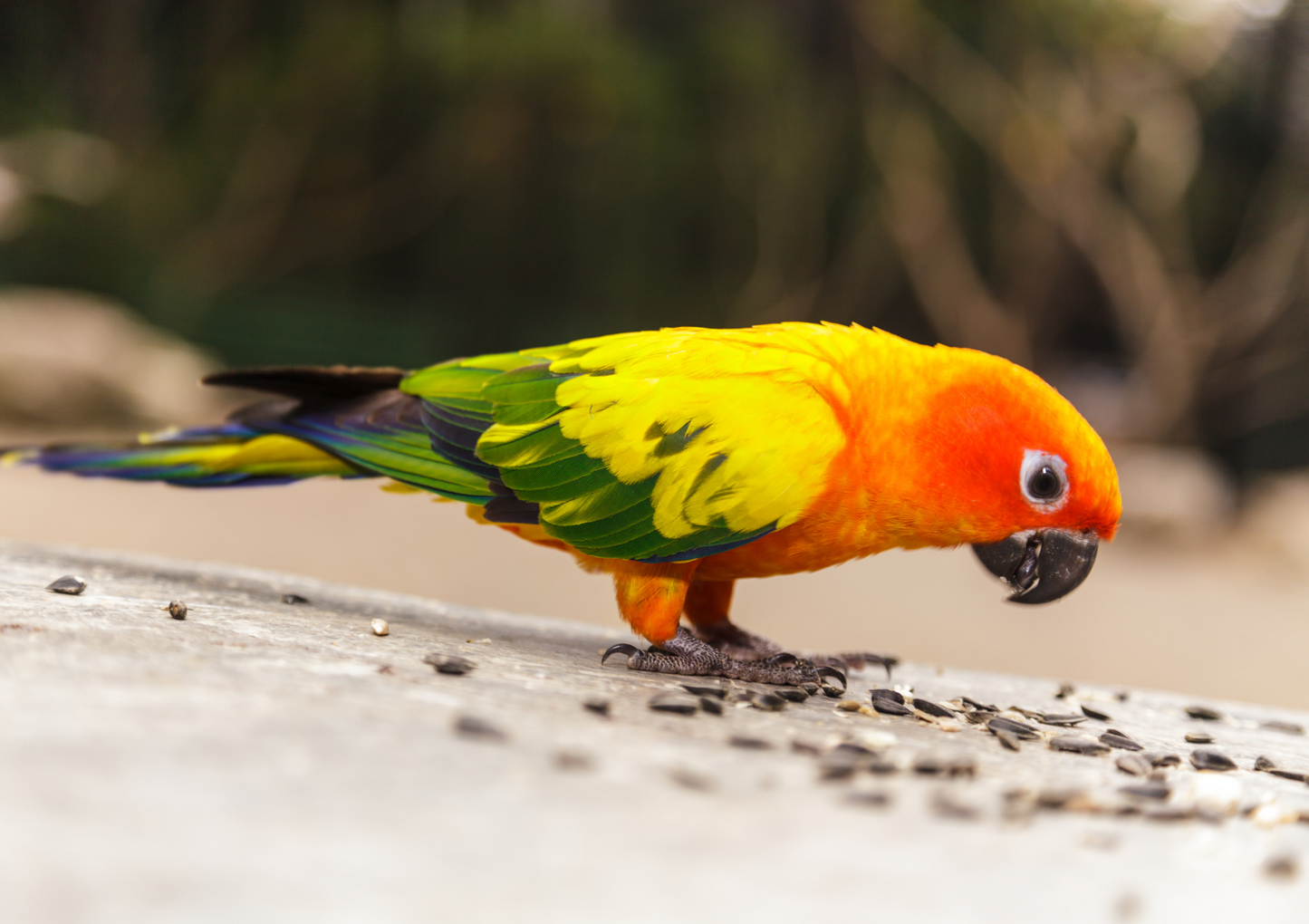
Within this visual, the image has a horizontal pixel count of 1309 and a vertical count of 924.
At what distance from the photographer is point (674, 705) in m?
1.63

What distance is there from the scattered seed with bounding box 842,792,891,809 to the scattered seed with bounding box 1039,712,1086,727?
102 cm

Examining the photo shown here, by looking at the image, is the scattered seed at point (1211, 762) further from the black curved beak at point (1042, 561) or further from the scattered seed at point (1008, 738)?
the black curved beak at point (1042, 561)

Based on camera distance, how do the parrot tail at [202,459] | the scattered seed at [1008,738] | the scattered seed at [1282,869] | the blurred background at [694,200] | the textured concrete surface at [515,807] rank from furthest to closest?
the blurred background at [694,200] < the parrot tail at [202,459] < the scattered seed at [1008,738] < the scattered seed at [1282,869] < the textured concrete surface at [515,807]

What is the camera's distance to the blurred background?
8.76 metres

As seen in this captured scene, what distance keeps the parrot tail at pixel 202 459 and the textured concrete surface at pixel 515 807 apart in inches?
26.5

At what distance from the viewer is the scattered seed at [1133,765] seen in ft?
5.34

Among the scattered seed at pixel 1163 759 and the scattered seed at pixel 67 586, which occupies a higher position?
the scattered seed at pixel 1163 759

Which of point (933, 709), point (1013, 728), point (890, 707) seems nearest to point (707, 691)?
point (890, 707)

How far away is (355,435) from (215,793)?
4.59 ft

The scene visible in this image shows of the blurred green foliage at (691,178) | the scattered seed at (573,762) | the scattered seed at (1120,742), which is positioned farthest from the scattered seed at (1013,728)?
the blurred green foliage at (691,178)

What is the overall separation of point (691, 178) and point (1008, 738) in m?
8.76

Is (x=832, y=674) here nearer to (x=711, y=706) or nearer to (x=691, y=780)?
(x=711, y=706)

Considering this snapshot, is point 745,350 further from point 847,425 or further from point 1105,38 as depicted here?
point 1105,38

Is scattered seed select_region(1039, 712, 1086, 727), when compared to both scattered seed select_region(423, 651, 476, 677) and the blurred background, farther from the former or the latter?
the blurred background
